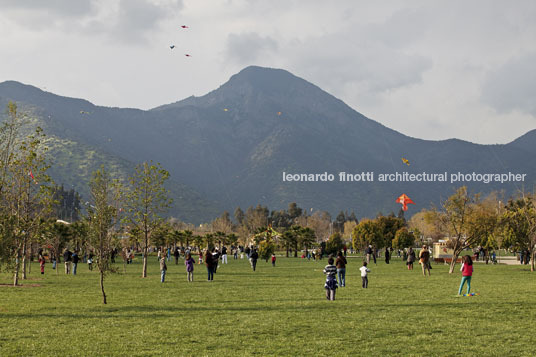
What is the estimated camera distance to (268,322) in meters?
15.1

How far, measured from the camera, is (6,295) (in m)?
22.2

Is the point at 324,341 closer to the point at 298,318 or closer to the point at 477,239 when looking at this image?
the point at 298,318

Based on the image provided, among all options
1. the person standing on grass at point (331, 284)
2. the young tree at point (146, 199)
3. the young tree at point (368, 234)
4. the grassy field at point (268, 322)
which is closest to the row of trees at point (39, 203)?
the young tree at point (146, 199)

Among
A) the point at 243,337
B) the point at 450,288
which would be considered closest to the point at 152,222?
the point at 450,288

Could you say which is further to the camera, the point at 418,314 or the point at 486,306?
the point at 486,306

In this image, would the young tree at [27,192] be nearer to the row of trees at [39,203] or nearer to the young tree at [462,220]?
the row of trees at [39,203]

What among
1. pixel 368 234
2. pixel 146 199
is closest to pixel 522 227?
pixel 146 199

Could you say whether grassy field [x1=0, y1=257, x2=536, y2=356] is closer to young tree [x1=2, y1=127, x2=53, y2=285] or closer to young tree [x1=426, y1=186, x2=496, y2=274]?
young tree [x1=2, y1=127, x2=53, y2=285]

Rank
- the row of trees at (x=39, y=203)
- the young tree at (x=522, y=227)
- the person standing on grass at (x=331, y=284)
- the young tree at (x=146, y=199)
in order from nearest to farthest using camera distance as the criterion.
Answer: the person standing on grass at (x=331, y=284) < the row of trees at (x=39, y=203) < the young tree at (x=146, y=199) < the young tree at (x=522, y=227)

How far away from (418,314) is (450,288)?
935cm

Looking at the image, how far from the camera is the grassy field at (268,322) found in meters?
11.7

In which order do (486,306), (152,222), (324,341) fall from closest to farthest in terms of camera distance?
(324,341) < (486,306) < (152,222)

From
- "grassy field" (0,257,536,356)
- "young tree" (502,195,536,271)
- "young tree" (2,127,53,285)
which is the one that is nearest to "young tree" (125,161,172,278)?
"young tree" (2,127,53,285)

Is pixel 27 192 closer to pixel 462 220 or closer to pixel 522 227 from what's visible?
pixel 462 220
